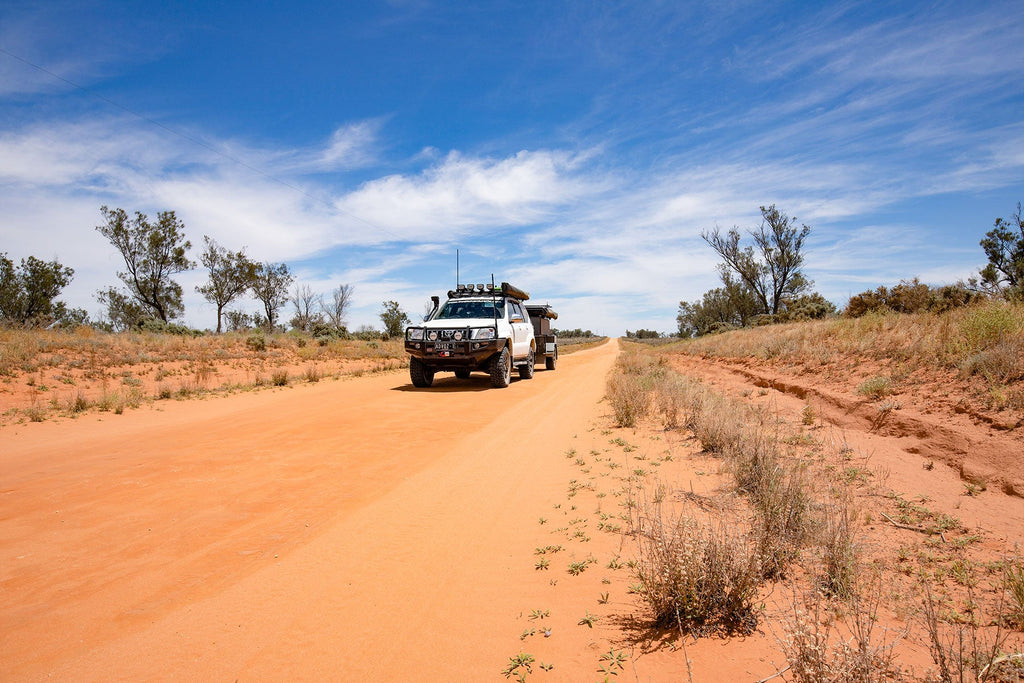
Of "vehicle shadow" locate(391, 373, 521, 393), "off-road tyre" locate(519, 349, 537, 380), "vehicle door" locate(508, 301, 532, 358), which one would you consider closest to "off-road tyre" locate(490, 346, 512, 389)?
"vehicle shadow" locate(391, 373, 521, 393)

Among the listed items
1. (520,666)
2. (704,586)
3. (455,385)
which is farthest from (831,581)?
(455,385)

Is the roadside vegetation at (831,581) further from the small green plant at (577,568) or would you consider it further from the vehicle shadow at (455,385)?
the vehicle shadow at (455,385)

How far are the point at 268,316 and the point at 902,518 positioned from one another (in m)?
55.4

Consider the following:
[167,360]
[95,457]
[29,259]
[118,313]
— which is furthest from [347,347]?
[118,313]

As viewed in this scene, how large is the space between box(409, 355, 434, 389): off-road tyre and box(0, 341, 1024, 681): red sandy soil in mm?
5049

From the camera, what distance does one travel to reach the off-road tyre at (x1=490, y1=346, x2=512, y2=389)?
12844 millimetres

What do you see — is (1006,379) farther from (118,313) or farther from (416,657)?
(118,313)

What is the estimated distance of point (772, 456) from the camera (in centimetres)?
481

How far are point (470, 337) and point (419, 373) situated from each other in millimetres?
1841

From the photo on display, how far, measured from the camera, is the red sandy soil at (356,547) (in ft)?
8.21

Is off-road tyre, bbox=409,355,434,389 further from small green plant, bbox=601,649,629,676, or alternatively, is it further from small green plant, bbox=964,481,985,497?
Result: small green plant, bbox=601,649,629,676

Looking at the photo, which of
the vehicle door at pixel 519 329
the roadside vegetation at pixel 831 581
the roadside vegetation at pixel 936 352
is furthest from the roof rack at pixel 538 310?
the roadside vegetation at pixel 831 581

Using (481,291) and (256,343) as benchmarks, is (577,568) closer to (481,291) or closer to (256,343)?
(481,291)

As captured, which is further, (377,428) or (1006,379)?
(377,428)
